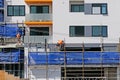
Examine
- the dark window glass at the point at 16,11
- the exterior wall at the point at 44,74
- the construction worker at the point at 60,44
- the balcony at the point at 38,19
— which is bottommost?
the exterior wall at the point at 44,74

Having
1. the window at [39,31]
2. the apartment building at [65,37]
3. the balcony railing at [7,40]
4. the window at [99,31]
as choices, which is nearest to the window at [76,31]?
the apartment building at [65,37]

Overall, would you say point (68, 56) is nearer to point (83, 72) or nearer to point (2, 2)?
point (83, 72)

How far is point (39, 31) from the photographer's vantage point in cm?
4291

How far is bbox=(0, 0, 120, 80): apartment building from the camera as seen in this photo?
40.0 meters

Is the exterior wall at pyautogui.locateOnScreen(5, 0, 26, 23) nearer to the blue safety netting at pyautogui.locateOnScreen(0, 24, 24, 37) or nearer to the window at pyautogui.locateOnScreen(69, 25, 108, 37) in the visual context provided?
the blue safety netting at pyautogui.locateOnScreen(0, 24, 24, 37)

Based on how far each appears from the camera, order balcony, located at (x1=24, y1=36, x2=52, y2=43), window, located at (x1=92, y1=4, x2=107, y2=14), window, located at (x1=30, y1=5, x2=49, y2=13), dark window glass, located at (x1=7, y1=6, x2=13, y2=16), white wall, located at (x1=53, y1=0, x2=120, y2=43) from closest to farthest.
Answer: white wall, located at (x1=53, y1=0, x2=120, y2=43) → balcony, located at (x1=24, y1=36, x2=52, y2=43) → window, located at (x1=92, y1=4, x2=107, y2=14) → window, located at (x1=30, y1=5, x2=49, y2=13) → dark window glass, located at (x1=7, y1=6, x2=13, y2=16)

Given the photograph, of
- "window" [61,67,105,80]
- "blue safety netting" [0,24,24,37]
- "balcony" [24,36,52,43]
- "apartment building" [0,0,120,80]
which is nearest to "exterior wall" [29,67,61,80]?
"apartment building" [0,0,120,80]

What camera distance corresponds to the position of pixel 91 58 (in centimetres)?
3988

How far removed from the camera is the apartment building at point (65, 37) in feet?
131

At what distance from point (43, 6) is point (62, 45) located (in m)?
4.72

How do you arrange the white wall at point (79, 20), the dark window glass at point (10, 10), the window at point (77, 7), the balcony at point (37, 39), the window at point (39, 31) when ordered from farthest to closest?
the dark window glass at point (10, 10)
the window at point (39, 31)
the window at point (77, 7)
the balcony at point (37, 39)
the white wall at point (79, 20)

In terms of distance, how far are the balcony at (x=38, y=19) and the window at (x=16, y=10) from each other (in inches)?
60.9

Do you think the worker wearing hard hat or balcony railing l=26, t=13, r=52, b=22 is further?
balcony railing l=26, t=13, r=52, b=22

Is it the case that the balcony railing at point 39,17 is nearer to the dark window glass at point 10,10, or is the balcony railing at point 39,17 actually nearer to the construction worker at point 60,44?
the dark window glass at point 10,10
